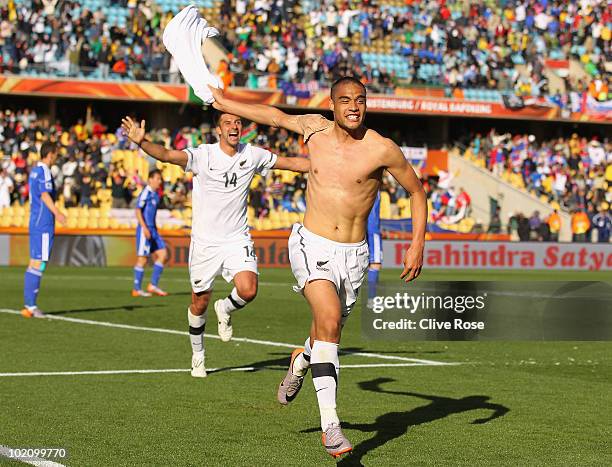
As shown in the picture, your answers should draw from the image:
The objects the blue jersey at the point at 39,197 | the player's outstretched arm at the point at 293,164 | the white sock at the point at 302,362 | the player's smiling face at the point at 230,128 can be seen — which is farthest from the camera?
the blue jersey at the point at 39,197

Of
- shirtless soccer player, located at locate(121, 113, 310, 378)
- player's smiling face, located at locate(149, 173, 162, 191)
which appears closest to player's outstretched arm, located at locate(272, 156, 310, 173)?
shirtless soccer player, located at locate(121, 113, 310, 378)

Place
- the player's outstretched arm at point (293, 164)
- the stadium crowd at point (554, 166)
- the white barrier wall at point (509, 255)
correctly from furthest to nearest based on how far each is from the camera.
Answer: the stadium crowd at point (554, 166)
the white barrier wall at point (509, 255)
the player's outstretched arm at point (293, 164)

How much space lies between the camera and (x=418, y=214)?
817 cm

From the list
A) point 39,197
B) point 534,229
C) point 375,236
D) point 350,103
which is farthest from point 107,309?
point 534,229

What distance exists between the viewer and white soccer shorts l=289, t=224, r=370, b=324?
8180mm

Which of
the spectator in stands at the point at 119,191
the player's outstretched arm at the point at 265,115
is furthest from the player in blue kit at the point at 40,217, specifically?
the spectator in stands at the point at 119,191

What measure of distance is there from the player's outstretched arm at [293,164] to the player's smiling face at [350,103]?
1599mm

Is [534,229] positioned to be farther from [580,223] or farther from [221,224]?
[221,224]

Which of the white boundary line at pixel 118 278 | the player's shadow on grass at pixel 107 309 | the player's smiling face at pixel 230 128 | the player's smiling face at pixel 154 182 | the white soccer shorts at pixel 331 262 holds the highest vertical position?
the player's smiling face at pixel 230 128

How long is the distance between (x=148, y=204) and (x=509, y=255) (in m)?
19.3

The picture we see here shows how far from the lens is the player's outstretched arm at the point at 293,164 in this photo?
986 centimetres

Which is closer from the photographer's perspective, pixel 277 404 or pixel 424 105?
pixel 277 404

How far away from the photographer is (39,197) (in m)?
17.6

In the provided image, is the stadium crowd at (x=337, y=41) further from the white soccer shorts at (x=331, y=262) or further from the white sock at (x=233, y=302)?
the white soccer shorts at (x=331, y=262)
